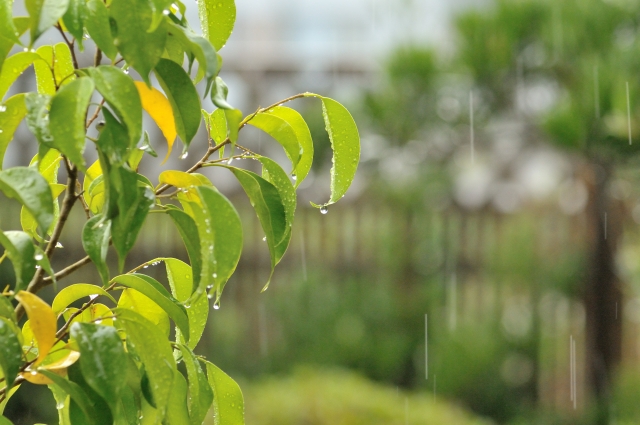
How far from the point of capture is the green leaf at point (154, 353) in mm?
416

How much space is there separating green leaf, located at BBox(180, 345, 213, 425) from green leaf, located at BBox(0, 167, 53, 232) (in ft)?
0.53

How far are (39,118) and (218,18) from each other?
147 millimetres

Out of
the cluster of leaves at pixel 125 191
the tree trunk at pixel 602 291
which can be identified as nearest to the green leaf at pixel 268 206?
the cluster of leaves at pixel 125 191

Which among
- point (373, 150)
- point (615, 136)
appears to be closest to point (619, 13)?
point (615, 136)

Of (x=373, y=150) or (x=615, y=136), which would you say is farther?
(x=373, y=150)

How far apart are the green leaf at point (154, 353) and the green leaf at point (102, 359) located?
1.2 inches

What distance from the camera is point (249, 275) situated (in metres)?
2.80

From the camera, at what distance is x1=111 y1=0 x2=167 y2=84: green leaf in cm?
38

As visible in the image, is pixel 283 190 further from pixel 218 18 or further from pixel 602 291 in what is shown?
pixel 602 291

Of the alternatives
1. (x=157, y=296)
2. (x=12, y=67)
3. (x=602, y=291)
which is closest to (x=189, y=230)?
(x=157, y=296)

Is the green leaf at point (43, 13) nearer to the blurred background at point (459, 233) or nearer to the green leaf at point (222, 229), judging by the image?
the green leaf at point (222, 229)

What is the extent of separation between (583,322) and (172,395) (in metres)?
2.43

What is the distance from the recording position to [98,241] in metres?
0.42

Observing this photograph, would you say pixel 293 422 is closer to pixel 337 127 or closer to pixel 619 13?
pixel 337 127
